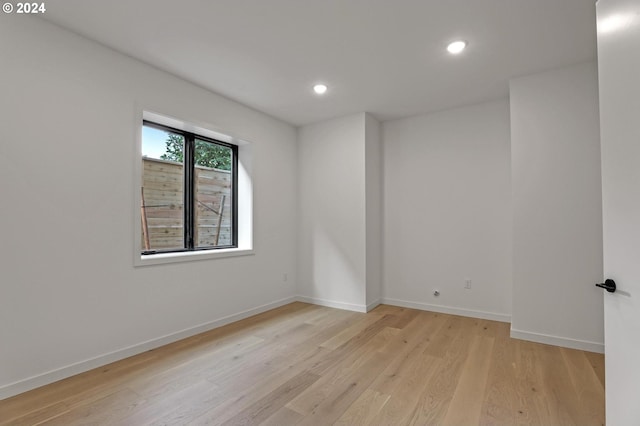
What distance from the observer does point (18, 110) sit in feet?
6.95

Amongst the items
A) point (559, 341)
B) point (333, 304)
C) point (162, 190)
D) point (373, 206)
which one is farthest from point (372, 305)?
point (162, 190)

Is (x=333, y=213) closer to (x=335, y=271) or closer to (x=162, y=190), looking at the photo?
(x=335, y=271)

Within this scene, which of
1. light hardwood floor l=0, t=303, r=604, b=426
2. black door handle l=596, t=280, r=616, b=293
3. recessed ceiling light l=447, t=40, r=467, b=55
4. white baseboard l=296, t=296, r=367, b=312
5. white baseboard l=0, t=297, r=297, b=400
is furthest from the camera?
white baseboard l=296, t=296, r=367, b=312

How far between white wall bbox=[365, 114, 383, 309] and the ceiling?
2.79 ft

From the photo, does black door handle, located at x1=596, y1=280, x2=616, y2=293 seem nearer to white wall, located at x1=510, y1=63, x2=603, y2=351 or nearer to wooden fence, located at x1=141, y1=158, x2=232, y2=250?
white wall, located at x1=510, y1=63, x2=603, y2=351

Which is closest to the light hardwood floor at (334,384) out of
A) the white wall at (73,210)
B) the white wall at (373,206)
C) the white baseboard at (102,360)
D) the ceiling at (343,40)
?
the white baseboard at (102,360)

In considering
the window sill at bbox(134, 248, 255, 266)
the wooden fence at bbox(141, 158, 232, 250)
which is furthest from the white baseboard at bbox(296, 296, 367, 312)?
the wooden fence at bbox(141, 158, 232, 250)

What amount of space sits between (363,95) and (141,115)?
2.32 metres

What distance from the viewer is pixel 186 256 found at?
3.17 m

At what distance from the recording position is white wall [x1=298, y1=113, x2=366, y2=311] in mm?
4102

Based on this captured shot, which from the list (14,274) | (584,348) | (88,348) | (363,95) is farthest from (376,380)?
(363,95)

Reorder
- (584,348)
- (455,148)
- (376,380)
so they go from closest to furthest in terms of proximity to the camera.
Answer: (376,380) → (584,348) → (455,148)

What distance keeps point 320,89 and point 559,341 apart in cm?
347

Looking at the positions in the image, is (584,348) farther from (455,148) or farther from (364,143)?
(364,143)
